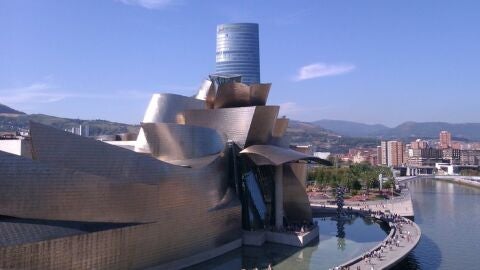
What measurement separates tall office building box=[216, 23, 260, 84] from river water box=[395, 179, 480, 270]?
10537 centimetres

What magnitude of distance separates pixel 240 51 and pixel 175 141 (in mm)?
144528

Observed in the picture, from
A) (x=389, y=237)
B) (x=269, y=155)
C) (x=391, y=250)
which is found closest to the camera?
(x=391, y=250)

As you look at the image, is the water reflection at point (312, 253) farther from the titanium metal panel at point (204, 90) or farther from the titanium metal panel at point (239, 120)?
the titanium metal panel at point (204, 90)

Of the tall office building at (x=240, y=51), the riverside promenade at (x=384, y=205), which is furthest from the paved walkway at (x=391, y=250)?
the tall office building at (x=240, y=51)

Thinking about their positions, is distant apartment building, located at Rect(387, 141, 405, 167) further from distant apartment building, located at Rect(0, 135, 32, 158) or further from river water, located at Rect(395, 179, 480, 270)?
distant apartment building, located at Rect(0, 135, 32, 158)

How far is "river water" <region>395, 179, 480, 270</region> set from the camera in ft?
110

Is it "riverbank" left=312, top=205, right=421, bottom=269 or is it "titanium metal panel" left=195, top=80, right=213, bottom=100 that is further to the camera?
"titanium metal panel" left=195, top=80, right=213, bottom=100

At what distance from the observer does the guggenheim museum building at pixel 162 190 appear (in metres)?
20.9

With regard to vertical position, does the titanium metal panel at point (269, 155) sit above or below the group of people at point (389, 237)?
above

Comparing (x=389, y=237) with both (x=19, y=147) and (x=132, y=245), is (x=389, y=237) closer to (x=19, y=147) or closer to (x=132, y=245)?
(x=132, y=245)

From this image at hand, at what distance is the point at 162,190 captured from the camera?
26875mm

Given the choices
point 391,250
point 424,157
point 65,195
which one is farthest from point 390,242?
point 424,157

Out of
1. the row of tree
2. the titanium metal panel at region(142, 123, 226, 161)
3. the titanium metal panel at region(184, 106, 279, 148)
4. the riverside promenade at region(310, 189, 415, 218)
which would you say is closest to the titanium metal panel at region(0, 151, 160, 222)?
the titanium metal panel at region(142, 123, 226, 161)

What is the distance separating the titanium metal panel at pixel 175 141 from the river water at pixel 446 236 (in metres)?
15.3
